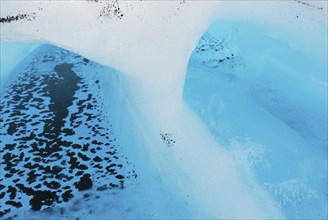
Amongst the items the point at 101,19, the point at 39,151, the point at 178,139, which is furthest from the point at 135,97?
the point at 39,151

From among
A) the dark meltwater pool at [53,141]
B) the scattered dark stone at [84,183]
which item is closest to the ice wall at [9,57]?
the dark meltwater pool at [53,141]

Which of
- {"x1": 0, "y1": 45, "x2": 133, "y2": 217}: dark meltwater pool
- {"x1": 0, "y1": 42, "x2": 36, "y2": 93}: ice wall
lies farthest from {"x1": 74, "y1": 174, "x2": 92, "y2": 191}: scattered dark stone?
{"x1": 0, "y1": 42, "x2": 36, "y2": 93}: ice wall

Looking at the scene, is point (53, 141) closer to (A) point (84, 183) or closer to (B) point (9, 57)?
(A) point (84, 183)

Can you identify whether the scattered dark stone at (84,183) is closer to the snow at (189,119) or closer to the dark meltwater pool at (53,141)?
the dark meltwater pool at (53,141)

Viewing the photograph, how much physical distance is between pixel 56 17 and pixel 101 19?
54 cm

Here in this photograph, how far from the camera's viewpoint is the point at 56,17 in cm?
424

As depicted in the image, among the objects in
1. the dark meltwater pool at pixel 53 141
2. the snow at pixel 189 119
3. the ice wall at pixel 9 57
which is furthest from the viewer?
the ice wall at pixel 9 57

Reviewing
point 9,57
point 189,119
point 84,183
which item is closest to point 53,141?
point 84,183

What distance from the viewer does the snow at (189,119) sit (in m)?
4.43

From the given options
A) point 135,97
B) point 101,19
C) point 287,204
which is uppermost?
point 101,19

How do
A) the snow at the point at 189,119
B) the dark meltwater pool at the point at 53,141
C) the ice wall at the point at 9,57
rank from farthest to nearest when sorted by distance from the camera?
the ice wall at the point at 9,57 < the dark meltwater pool at the point at 53,141 < the snow at the point at 189,119

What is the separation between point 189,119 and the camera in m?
5.30

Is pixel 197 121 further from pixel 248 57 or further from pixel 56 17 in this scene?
pixel 248 57

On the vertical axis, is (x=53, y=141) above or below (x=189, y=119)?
below
